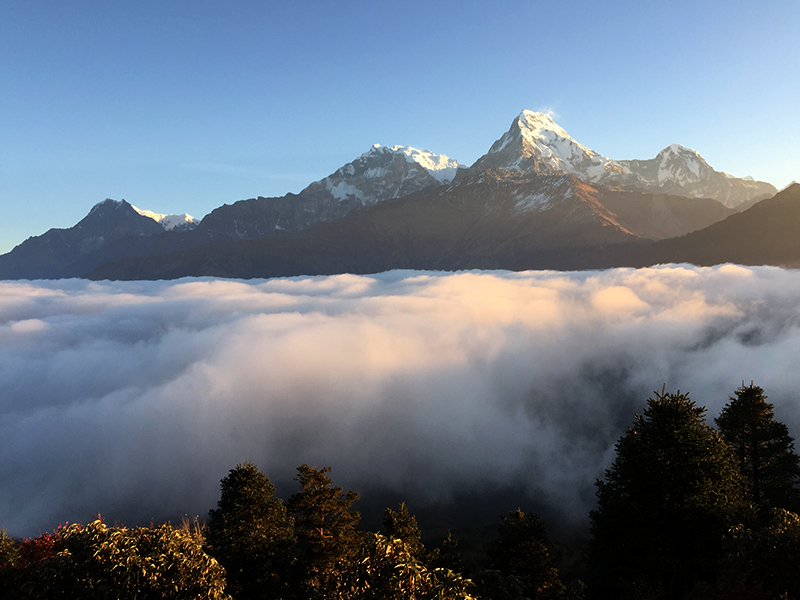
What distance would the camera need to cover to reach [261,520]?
34250mm

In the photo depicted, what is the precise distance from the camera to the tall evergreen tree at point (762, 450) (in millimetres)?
38094

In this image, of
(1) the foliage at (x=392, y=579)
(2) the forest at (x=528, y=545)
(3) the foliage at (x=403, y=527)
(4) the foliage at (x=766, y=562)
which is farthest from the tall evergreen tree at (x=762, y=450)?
(1) the foliage at (x=392, y=579)

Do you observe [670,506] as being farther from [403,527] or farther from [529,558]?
[403,527]

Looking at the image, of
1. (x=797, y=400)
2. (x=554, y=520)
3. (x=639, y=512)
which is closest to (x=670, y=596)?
(x=639, y=512)

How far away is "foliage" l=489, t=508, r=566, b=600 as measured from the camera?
3931 cm

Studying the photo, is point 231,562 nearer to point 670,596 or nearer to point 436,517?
point 670,596

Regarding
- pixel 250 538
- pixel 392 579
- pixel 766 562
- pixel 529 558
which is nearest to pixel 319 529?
pixel 250 538

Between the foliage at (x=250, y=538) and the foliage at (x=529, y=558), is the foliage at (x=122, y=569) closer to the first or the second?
the foliage at (x=250, y=538)

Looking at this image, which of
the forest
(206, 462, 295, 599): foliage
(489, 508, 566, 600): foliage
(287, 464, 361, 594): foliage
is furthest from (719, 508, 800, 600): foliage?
(206, 462, 295, 599): foliage

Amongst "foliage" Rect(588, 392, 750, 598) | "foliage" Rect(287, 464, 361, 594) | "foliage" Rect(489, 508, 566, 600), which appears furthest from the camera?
"foliage" Rect(489, 508, 566, 600)

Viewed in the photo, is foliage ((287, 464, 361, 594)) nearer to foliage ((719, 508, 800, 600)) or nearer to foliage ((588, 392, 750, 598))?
foliage ((588, 392, 750, 598))

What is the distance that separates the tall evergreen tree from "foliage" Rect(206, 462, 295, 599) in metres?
44.1

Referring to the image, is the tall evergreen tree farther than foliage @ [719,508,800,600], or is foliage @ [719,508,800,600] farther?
the tall evergreen tree

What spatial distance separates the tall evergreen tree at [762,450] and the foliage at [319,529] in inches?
1542
